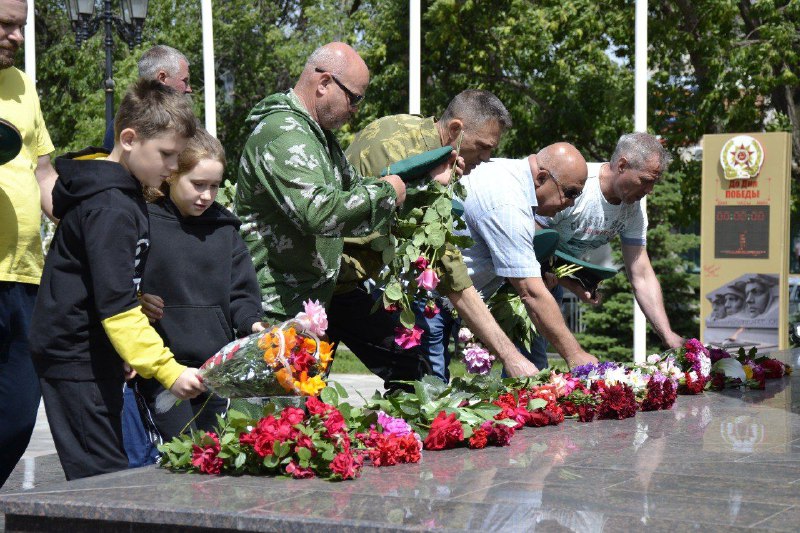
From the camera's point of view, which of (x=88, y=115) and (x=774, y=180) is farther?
(x=88, y=115)

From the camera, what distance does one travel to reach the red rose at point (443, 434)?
393 cm

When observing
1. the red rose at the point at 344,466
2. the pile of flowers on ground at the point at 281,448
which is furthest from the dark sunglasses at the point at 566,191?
the red rose at the point at 344,466

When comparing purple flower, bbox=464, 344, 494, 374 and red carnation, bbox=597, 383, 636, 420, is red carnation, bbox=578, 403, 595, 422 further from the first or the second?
purple flower, bbox=464, 344, 494, 374

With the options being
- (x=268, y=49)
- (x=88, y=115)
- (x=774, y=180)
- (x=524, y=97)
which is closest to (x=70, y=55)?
(x=88, y=115)

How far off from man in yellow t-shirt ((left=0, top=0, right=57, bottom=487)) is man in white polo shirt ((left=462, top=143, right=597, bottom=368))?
2031 mm

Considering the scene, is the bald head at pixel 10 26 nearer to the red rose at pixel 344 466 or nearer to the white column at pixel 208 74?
the red rose at pixel 344 466

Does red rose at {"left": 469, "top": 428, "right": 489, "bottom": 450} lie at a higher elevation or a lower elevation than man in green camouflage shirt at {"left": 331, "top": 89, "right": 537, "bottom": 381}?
lower

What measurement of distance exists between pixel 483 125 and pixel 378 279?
95cm

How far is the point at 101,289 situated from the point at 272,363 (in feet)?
1.77

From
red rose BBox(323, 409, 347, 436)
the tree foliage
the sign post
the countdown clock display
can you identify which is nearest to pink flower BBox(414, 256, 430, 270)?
red rose BBox(323, 409, 347, 436)

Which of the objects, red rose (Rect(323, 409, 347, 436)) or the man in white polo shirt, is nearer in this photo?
red rose (Rect(323, 409, 347, 436))

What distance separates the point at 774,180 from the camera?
1327cm

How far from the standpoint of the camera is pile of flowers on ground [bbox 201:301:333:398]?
3.42 m

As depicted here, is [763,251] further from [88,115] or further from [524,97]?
[88,115]
